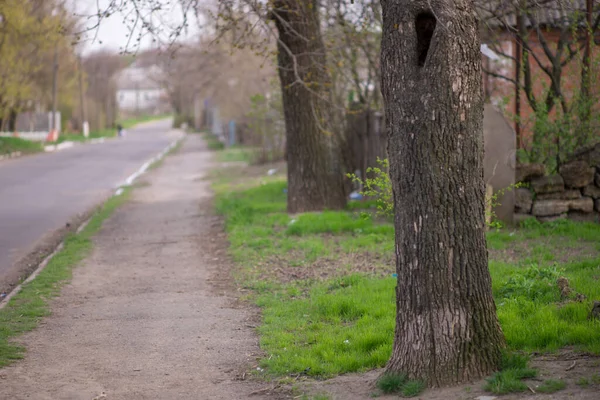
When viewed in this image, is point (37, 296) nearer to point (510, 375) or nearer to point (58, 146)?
point (510, 375)

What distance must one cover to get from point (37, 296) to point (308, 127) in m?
6.00

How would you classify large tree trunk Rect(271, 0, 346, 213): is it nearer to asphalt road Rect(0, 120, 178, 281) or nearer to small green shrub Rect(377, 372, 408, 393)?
asphalt road Rect(0, 120, 178, 281)

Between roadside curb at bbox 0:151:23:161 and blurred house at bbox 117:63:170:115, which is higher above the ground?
blurred house at bbox 117:63:170:115

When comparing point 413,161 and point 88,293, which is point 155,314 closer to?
point 88,293

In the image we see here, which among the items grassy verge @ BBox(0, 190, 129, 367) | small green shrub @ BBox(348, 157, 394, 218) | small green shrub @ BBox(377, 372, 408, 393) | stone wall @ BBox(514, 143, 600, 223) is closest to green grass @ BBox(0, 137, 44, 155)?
grassy verge @ BBox(0, 190, 129, 367)

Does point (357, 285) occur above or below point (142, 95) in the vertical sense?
below

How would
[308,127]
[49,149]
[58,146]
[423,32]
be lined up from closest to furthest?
[423,32] < [308,127] < [49,149] < [58,146]

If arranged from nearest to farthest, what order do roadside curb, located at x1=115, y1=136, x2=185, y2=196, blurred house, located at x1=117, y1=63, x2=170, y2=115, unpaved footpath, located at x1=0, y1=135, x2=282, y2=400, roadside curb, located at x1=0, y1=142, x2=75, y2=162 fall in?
unpaved footpath, located at x1=0, y1=135, x2=282, y2=400, roadside curb, located at x1=115, y1=136, x2=185, y2=196, roadside curb, located at x1=0, y1=142, x2=75, y2=162, blurred house, located at x1=117, y1=63, x2=170, y2=115

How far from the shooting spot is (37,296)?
817cm

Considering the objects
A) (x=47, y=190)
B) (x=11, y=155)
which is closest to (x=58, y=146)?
(x=11, y=155)

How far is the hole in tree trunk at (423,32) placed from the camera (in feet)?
16.8

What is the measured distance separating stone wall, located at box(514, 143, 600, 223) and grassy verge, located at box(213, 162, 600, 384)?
30 centimetres

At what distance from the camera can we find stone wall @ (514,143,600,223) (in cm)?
1048

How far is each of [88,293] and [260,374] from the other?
136 inches
